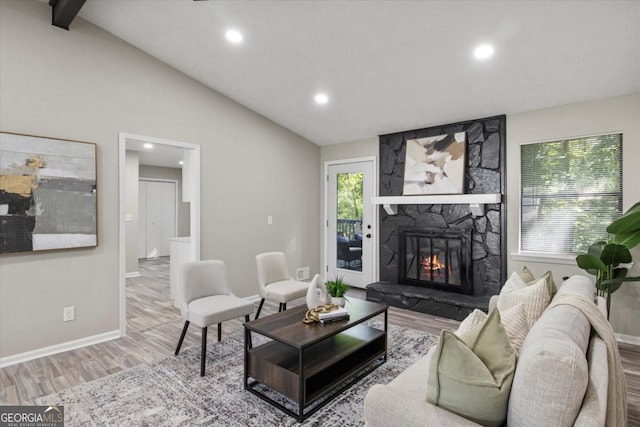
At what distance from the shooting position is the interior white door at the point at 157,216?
8.29 metres

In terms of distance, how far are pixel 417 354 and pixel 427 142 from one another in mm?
2722

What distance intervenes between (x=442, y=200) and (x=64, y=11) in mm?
4213

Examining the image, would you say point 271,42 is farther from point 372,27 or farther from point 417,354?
point 417,354

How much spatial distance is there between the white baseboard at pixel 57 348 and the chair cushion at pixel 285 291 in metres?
1.57

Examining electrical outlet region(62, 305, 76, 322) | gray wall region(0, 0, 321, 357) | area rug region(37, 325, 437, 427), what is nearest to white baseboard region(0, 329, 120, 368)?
gray wall region(0, 0, 321, 357)

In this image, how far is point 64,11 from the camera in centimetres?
288

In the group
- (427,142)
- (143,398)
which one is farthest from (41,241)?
(427,142)

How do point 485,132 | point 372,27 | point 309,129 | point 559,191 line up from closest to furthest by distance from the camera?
1. point 372,27
2. point 559,191
3. point 485,132
4. point 309,129

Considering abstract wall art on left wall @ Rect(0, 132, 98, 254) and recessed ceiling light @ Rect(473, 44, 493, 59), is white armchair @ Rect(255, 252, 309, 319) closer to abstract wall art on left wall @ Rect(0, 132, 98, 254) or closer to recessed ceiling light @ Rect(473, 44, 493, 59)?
abstract wall art on left wall @ Rect(0, 132, 98, 254)

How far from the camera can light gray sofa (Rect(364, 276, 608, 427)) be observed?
3.50 feet

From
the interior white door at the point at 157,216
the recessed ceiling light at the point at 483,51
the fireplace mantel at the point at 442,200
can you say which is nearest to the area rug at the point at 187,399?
the fireplace mantel at the point at 442,200

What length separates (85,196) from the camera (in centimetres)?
321

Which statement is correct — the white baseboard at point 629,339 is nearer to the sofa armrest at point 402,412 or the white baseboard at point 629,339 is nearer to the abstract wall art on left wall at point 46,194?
the sofa armrest at point 402,412

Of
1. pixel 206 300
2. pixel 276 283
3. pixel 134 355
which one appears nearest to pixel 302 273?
pixel 276 283
